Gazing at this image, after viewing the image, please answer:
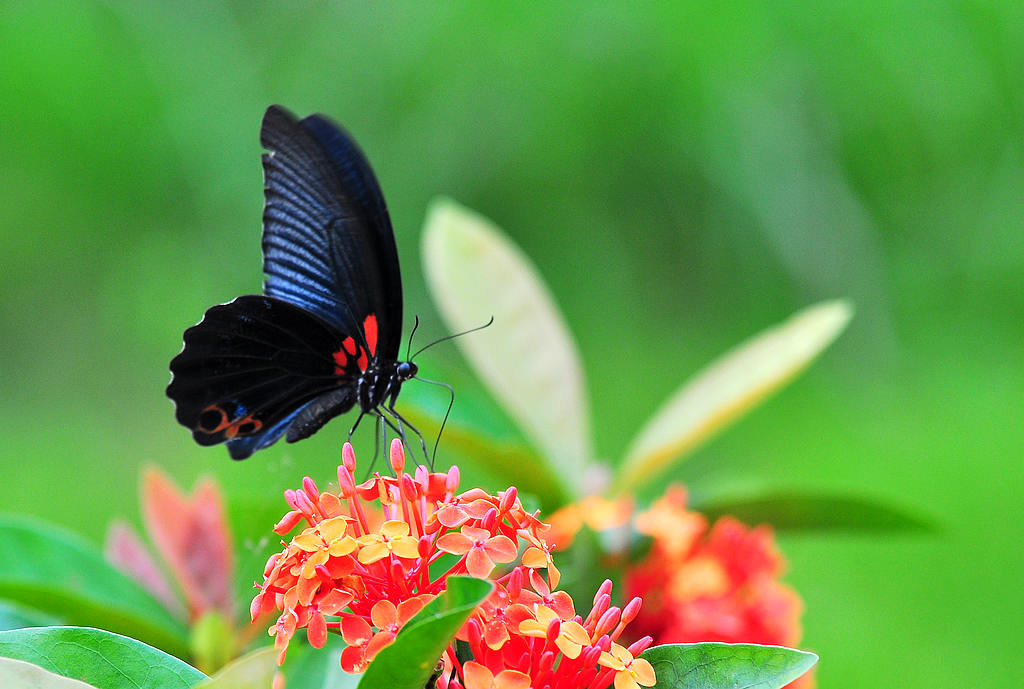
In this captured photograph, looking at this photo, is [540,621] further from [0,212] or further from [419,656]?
[0,212]

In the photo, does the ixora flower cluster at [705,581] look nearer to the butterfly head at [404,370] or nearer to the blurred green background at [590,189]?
the butterfly head at [404,370]

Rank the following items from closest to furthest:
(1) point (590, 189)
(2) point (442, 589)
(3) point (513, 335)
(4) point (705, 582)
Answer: (2) point (442, 589)
(4) point (705, 582)
(3) point (513, 335)
(1) point (590, 189)

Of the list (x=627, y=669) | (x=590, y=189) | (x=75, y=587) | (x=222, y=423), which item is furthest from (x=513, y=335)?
(x=590, y=189)

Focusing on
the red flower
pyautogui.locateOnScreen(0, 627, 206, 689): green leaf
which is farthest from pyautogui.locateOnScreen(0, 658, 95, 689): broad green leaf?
the red flower

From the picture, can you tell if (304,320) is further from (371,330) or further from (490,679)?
(490,679)

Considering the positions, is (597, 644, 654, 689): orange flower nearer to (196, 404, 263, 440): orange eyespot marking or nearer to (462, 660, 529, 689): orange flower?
(462, 660, 529, 689): orange flower
